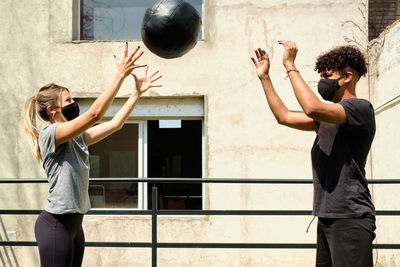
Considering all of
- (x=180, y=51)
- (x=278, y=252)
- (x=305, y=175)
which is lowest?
(x=278, y=252)

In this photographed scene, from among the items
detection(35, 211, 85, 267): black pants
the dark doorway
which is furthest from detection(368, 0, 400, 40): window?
detection(35, 211, 85, 267): black pants

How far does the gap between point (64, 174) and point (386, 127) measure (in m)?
4.34

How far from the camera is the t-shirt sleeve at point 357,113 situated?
7.52 feet

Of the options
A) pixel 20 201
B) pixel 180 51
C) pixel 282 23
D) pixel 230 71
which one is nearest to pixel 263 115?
pixel 230 71

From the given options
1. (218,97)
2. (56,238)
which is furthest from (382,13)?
(56,238)

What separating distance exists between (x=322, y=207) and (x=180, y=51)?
1.57 meters

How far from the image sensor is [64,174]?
2660mm

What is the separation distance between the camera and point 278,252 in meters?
6.18

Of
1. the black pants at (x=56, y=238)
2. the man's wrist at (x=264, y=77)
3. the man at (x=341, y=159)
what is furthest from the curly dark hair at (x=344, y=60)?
the black pants at (x=56, y=238)

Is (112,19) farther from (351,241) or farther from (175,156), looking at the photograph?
(351,241)

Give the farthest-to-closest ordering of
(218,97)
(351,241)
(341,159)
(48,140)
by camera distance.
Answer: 1. (218,97)
2. (48,140)
3. (341,159)
4. (351,241)

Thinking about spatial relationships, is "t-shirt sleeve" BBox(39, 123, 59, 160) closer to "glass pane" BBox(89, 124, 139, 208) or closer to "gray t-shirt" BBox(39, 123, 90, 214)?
"gray t-shirt" BBox(39, 123, 90, 214)

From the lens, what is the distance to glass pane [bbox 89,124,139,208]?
673cm

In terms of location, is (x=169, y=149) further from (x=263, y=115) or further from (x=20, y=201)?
(x=20, y=201)
